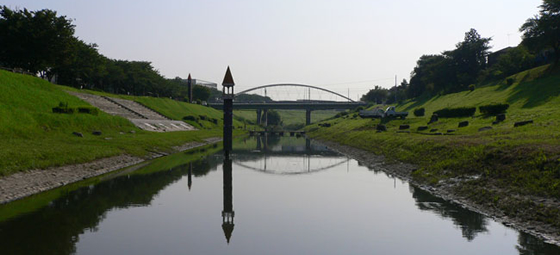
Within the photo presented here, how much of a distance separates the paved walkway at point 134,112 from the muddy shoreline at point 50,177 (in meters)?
39.5

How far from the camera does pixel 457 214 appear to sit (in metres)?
22.0

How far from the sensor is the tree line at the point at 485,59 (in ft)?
265

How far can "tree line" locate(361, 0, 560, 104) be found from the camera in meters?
80.8

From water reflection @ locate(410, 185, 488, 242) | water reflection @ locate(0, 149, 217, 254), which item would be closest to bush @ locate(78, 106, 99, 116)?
water reflection @ locate(0, 149, 217, 254)

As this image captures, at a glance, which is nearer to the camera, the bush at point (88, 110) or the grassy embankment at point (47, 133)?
the grassy embankment at point (47, 133)

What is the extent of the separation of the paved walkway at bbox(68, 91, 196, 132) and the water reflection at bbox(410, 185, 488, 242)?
200 feet

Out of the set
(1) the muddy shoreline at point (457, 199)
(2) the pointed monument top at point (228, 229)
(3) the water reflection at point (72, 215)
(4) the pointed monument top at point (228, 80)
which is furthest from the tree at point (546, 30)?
(2) the pointed monument top at point (228, 229)

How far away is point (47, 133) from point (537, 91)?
69.6 metres

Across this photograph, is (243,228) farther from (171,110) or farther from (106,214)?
(171,110)

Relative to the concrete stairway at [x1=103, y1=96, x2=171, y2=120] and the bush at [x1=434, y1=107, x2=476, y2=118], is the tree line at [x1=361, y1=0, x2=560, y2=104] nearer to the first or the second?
the bush at [x1=434, y1=107, x2=476, y2=118]

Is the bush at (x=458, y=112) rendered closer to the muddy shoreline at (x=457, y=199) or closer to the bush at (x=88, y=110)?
the muddy shoreline at (x=457, y=199)

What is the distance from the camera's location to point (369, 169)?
43719 mm

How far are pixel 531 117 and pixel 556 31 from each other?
137ft

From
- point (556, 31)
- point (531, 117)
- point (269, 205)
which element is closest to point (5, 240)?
point (269, 205)
